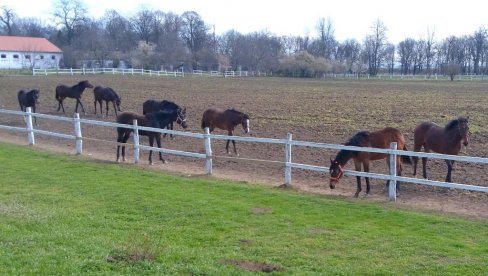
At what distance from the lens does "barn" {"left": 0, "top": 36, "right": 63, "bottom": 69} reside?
272ft

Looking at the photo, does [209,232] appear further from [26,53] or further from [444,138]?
[26,53]

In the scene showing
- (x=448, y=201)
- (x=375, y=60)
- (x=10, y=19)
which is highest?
(x=10, y=19)

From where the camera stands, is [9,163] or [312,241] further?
[9,163]

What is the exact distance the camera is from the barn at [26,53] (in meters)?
83.0

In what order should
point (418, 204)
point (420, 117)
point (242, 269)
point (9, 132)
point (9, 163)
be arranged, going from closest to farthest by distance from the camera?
1. point (242, 269)
2. point (418, 204)
3. point (9, 163)
4. point (9, 132)
5. point (420, 117)

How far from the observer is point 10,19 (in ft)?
333

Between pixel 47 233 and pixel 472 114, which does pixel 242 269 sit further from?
pixel 472 114

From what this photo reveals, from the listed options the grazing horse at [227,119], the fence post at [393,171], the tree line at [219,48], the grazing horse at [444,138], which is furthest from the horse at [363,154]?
the tree line at [219,48]

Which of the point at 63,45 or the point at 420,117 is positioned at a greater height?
the point at 63,45

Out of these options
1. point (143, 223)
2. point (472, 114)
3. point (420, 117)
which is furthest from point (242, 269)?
point (472, 114)

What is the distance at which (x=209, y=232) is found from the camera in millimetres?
7066

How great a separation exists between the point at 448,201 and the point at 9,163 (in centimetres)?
1039

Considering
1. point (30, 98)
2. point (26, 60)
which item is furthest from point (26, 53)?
point (30, 98)

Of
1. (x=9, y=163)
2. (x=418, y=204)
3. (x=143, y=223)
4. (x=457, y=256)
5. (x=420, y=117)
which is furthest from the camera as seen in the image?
(x=420, y=117)
